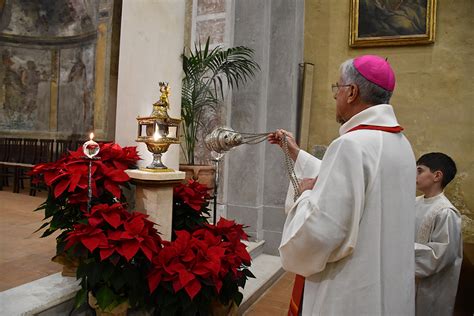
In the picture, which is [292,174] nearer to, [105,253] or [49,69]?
[105,253]

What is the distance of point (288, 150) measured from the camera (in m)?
2.25

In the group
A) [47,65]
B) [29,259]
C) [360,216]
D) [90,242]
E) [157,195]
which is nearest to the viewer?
[360,216]

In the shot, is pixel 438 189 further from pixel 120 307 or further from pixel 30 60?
pixel 30 60

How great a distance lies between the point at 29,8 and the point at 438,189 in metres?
11.8

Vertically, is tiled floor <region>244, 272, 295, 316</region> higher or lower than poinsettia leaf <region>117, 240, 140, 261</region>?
lower

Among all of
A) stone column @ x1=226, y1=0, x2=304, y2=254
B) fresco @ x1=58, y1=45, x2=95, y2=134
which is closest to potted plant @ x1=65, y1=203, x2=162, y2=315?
stone column @ x1=226, y1=0, x2=304, y2=254

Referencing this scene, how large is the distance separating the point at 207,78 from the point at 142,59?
2.36m

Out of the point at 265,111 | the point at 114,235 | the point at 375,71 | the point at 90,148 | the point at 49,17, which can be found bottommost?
the point at 114,235

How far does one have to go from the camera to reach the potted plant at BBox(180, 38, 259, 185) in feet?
14.5

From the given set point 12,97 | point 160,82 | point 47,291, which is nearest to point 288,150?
point 160,82

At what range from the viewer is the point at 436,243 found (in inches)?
89.2


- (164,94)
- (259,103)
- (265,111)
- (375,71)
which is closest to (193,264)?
(164,94)

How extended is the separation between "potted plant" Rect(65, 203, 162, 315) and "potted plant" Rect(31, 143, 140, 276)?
0.52 feet

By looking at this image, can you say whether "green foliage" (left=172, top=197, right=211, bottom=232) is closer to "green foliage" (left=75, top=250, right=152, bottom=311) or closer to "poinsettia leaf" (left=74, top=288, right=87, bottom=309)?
"green foliage" (left=75, top=250, right=152, bottom=311)
